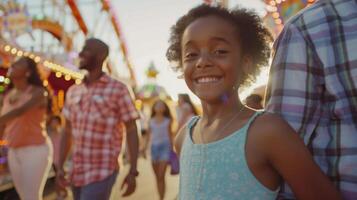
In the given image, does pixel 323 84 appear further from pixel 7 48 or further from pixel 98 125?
pixel 7 48

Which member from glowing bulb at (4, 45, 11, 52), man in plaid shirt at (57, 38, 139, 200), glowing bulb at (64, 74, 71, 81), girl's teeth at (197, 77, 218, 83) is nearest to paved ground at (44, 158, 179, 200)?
man in plaid shirt at (57, 38, 139, 200)

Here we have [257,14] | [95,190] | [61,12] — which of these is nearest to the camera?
[257,14]

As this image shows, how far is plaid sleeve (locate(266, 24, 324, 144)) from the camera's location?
52.3 inches

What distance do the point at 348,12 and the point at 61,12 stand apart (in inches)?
1005

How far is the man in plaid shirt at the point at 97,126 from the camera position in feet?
11.6

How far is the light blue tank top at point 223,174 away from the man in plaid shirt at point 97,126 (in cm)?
208

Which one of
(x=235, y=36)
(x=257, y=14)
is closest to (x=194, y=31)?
(x=235, y=36)

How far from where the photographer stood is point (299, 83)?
1.34 meters

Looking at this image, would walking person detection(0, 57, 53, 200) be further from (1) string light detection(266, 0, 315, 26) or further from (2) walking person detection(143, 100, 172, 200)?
(2) walking person detection(143, 100, 172, 200)

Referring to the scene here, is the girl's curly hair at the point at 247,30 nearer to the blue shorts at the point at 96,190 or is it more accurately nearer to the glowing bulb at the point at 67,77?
the blue shorts at the point at 96,190

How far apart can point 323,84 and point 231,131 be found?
302 mm

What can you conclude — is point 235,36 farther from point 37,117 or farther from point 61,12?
point 61,12

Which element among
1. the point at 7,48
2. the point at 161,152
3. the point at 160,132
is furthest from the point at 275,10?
the point at 7,48

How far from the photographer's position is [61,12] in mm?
25719
